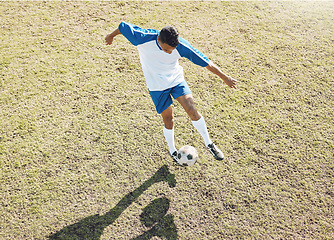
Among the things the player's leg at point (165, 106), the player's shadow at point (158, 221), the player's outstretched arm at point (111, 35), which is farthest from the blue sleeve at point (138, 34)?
the player's shadow at point (158, 221)

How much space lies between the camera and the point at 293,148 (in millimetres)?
4586

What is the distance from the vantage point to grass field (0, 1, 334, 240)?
151 inches

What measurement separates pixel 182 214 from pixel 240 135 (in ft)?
Result: 5.54

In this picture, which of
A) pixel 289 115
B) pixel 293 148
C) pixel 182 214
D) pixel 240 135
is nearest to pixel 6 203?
pixel 182 214

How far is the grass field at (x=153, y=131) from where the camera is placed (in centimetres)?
382

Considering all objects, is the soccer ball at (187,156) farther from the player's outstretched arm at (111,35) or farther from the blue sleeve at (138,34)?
the player's outstretched arm at (111,35)

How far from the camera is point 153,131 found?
468 centimetres

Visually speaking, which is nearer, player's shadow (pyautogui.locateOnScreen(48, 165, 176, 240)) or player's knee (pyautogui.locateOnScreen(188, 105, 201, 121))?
player's shadow (pyautogui.locateOnScreen(48, 165, 176, 240))

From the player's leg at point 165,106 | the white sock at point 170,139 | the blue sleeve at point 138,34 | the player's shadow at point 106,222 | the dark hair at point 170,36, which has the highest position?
the dark hair at point 170,36

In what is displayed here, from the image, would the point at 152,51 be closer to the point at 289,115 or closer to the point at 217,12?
the point at 289,115

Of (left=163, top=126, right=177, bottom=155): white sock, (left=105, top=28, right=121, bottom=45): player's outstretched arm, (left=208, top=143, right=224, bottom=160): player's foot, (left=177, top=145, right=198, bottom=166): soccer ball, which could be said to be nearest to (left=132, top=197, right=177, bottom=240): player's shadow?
(left=177, top=145, right=198, bottom=166): soccer ball

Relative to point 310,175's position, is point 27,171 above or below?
below

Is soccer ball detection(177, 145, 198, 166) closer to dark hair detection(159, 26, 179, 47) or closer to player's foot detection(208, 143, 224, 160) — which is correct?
player's foot detection(208, 143, 224, 160)

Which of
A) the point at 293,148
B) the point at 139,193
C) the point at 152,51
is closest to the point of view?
the point at 152,51
